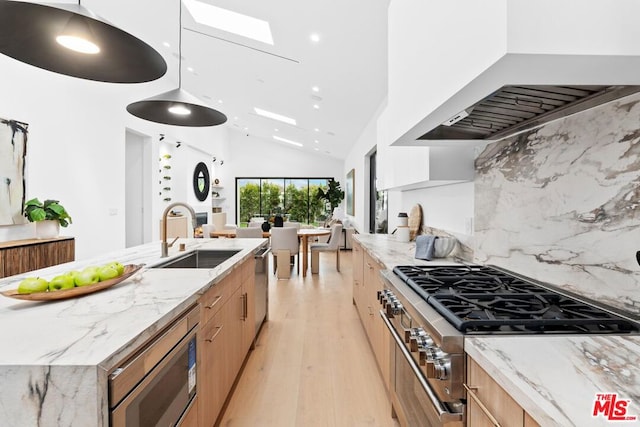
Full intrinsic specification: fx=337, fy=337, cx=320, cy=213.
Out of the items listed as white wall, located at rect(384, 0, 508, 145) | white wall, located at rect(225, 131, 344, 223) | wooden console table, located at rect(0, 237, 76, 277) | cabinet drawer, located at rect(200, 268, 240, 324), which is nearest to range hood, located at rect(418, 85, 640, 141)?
white wall, located at rect(384, 0, 508, 145)

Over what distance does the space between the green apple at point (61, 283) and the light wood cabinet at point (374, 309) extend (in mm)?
1578

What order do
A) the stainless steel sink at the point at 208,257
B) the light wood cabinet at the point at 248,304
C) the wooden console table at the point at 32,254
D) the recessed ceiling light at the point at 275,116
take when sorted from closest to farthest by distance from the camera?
the light wood cabinet at the point at 248,304
the stainless steel sink at the point at 208,257
the wooden console table at the point at 32,254
the recessed ceiling light at the point at 275,116

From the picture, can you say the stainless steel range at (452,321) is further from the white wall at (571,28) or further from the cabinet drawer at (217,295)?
the cabinet drawer at (217,295)

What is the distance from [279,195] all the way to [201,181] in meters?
3.09

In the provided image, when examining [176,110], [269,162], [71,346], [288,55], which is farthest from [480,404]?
[269,162]

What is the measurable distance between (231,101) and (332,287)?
495 centimetres

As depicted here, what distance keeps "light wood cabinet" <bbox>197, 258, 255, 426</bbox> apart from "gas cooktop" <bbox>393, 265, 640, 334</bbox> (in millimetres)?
968

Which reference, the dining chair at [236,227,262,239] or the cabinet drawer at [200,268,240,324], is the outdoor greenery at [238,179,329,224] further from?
the cabinet drawer at [200,268,240,324]

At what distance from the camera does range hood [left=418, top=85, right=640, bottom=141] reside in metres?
1.28

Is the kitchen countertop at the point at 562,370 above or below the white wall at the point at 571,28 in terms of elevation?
below

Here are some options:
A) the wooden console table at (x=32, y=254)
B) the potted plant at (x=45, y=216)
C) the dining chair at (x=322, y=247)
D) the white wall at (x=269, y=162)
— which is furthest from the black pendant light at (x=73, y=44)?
the white wall at (x=269, y=162)

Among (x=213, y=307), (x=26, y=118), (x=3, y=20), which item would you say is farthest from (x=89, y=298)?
(x=26, y=118)

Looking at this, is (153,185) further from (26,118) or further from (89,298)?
(89,298)

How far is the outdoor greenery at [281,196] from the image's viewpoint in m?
11.9
